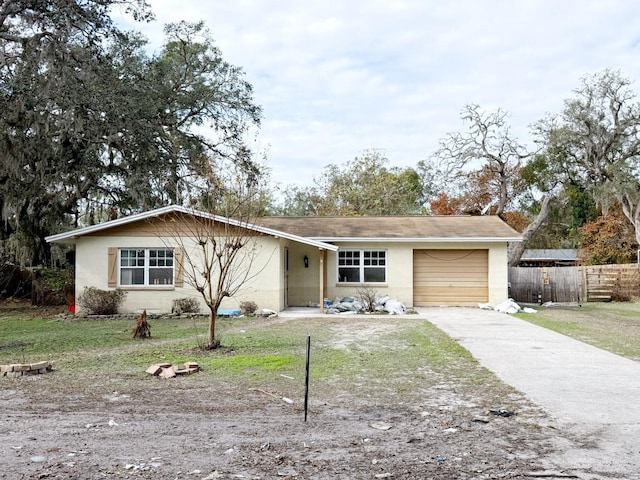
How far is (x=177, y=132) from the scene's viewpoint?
902 inches

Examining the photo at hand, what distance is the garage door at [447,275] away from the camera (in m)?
19.2

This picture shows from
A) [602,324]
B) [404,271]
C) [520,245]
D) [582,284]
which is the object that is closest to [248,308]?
[404,271]

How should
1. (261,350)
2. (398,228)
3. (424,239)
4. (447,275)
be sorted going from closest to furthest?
(261,350)
(424,239)
(447,275)
(398,228)

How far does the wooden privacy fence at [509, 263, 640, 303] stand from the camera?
22469 mm

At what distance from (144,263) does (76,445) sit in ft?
42.2

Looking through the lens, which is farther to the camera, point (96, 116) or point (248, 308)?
point (96, 116)

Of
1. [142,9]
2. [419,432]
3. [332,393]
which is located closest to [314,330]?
[332,393]

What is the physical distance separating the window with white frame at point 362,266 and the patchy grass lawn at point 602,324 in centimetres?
462

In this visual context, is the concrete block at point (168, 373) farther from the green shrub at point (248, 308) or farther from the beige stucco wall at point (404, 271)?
the beige stucco wall at point (404, 271)

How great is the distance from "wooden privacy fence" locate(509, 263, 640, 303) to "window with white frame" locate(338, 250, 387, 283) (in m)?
7.22

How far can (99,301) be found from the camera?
1664 cm

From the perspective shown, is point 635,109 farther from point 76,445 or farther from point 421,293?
point 76,445

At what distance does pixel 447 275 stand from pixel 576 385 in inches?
475

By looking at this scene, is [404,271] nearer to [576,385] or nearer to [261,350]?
[261,350]
